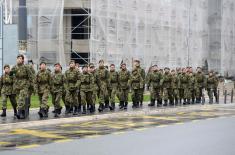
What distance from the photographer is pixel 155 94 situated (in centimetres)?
2325

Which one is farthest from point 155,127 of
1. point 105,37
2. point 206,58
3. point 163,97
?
point 206,58

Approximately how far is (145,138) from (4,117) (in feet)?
18.0

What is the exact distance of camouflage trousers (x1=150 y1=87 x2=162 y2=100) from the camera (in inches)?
910

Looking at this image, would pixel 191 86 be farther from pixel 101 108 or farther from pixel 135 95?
pixel 101 108

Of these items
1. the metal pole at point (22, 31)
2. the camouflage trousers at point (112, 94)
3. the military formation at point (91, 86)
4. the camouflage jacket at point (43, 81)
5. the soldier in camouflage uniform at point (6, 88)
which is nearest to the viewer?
the military formation at point (91, 86)

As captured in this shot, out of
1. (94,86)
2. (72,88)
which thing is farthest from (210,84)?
(72,88)

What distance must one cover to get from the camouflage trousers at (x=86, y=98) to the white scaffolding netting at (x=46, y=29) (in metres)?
11.9

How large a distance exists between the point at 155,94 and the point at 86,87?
5398 millimetres

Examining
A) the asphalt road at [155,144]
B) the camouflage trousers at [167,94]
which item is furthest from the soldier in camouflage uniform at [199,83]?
the asphalt road at [155,144]

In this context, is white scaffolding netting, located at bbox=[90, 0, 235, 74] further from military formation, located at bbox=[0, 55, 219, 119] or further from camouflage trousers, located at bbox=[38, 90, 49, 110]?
camouflage trousers, located at bbox=[38, 90, 49, 110]

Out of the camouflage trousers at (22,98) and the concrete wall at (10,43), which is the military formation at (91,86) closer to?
the camouflage trousers at (22,98)

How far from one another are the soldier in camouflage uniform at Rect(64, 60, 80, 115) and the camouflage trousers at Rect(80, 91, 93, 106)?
0.69 feet

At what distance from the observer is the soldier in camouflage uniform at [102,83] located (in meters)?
19.6

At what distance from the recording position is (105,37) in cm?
3025
